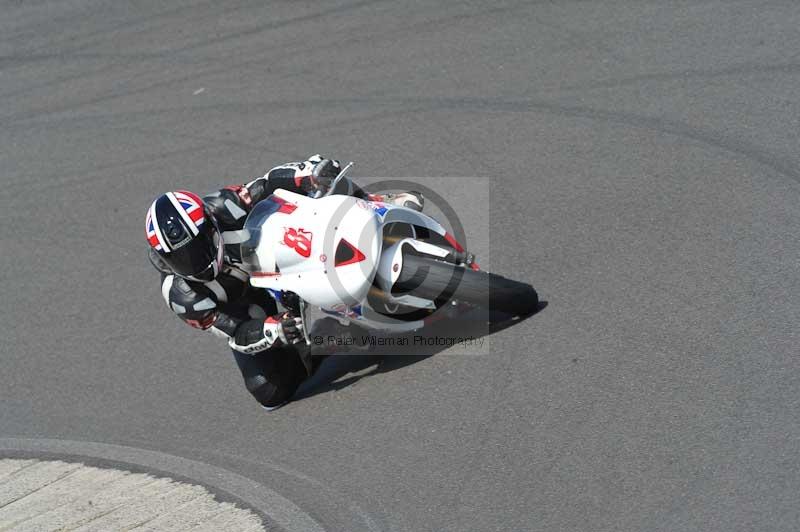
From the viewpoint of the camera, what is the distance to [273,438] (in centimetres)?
645

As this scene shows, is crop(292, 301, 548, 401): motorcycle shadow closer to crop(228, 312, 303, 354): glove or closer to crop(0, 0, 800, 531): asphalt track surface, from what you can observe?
crop(0, 0, 800, 531): asphalt track surface

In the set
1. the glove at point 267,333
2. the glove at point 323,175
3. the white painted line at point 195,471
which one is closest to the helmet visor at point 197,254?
the glove at point 267,333

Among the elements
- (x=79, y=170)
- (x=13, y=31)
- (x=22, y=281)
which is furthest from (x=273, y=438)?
(x=13, y=31)

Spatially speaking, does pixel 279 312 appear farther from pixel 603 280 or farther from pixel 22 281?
pixel 22 281

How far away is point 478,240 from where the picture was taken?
7.52 meters

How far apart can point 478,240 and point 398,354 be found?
1211mm

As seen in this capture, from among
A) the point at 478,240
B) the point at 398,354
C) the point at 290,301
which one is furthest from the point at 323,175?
the point at 478,240

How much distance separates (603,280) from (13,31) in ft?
30.2

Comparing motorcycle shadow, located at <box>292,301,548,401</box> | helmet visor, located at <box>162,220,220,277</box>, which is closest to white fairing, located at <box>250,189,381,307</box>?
helmet visor, located at <box>162,220,220,277</box>

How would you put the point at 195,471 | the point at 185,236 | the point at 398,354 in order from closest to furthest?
the point at 185,236, the point at 195,471, the point at 398,354

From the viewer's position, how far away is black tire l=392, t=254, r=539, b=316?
240 inches

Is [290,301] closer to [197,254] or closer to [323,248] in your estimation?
[323,248]

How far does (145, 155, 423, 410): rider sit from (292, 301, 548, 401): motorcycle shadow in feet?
0.59

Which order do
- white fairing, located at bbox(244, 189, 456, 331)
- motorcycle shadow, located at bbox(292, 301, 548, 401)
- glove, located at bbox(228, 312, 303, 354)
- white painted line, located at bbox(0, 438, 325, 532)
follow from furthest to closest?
motorcycle shadow, located at bbox(292, 301, 548, 401) → glove, located at bbox(228, 312, 303, 354) → white fairing, located at bbox(244, 189, 456, 331) → white painted line, located at bbox(0, 438, 325, 532)
